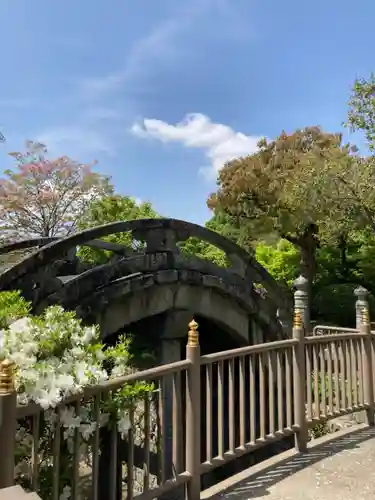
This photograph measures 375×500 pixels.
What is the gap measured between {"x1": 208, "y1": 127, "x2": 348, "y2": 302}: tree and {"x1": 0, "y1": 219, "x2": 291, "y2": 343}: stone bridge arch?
28.3 feet

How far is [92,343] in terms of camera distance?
2.82m

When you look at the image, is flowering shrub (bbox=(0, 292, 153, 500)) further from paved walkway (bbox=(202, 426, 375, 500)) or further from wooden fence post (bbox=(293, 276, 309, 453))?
wooden fence post (bbox=(293, 276, 309, 453))

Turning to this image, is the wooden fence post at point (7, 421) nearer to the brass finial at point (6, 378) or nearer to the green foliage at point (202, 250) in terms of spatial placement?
the brass finial at point (6, 378)

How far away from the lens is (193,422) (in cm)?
344

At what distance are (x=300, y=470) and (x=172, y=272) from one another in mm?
3637

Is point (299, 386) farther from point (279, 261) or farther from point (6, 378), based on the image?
point (279, 261)

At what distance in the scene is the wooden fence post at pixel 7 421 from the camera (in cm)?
199

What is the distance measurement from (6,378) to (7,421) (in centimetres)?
19

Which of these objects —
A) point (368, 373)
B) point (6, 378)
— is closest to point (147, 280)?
point (368, 373)

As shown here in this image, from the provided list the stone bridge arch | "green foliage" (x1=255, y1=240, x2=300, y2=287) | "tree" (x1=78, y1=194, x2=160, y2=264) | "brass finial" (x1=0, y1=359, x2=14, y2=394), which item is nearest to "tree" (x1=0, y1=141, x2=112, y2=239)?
"tree" (x1=78, y1=194, x2=160, y2=264)

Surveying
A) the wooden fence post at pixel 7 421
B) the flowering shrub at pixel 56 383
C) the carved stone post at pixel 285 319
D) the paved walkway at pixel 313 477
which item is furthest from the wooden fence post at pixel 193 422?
the carved stone post at pixel 285 319

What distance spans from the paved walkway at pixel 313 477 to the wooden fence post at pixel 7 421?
204 centimetres

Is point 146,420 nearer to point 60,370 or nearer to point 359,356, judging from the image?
point 60,370

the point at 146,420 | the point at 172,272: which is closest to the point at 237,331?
the point at 172,272
